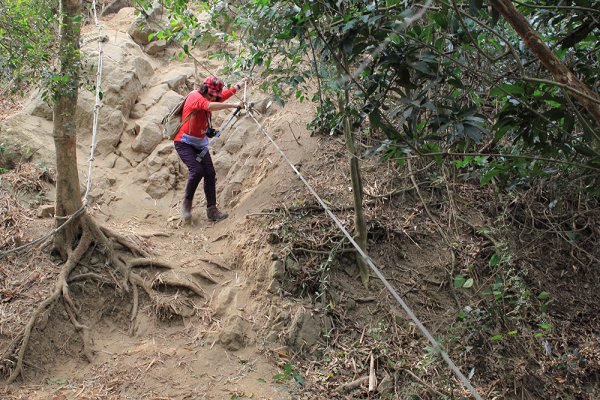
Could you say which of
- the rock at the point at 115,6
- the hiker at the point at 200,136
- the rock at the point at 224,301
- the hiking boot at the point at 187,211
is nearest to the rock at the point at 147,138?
the hiker at the point at 200,136

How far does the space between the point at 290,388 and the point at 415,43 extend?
2.86 meters

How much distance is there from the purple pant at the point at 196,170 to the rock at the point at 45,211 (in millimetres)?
1440

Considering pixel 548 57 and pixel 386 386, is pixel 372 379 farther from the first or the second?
pixel 548 57

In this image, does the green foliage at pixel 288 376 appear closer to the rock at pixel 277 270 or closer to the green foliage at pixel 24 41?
the rock at pixel 277 270

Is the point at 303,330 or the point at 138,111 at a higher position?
the point at 138,111

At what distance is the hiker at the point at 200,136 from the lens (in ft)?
20.3

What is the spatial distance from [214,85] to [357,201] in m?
2.21

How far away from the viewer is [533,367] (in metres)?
5.12

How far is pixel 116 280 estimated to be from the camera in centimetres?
523

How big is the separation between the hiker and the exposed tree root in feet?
3.41

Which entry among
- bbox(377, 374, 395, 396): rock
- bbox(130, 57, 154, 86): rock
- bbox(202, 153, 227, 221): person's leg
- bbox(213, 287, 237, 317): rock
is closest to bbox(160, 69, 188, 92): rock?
bbox(130, 57, 154, 86): rock

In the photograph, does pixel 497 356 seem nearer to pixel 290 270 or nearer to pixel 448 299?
pixel 448 299

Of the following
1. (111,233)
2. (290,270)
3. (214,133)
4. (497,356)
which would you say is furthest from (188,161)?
(497,356)

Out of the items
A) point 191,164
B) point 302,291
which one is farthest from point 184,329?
point 191,164
